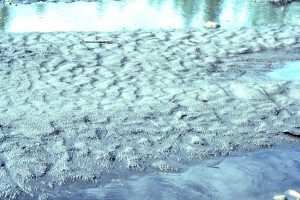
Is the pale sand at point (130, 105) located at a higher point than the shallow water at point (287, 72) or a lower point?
higher

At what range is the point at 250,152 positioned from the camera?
4570mm

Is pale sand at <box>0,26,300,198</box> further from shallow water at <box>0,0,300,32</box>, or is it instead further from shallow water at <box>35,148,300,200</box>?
shallow water at <box>0,0,300,32</box>

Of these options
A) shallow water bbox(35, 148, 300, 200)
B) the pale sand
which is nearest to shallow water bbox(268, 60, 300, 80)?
the pale sand

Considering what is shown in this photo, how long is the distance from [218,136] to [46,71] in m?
3.03

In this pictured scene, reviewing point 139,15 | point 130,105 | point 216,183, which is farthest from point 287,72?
point 139,15

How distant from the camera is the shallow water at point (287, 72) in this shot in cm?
657

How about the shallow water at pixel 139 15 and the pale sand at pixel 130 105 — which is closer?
the pale sand at pixel 130 105

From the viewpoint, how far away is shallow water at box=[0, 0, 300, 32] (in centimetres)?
994

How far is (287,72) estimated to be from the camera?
681cm

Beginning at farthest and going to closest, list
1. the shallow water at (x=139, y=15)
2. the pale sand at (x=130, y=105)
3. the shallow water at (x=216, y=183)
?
the shallow water at (x=139, y=15)
the pale sand at (x=130, y=105)
the shallow water at (x=216, y=183)

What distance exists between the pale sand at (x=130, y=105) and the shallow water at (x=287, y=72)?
0.18 m

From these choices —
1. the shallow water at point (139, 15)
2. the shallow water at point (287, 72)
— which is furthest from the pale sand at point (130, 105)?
the shallow water at point (139, 15)

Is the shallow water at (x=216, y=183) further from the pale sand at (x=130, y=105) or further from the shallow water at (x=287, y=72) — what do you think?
the shallow water at (x=287, y=72)

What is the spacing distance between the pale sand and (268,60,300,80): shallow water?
0.18 m
